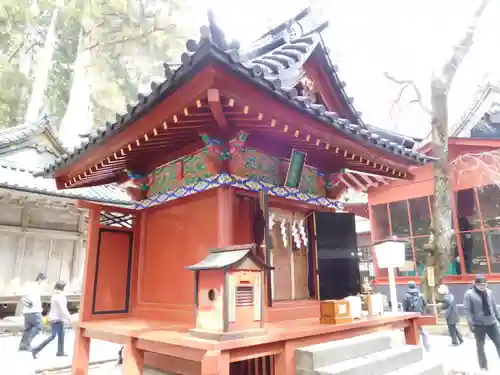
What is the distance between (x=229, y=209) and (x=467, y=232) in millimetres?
13545

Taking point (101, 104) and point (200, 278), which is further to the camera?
point (101, 104)

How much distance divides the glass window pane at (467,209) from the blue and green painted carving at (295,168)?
12.3 m

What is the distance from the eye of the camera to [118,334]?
502 cm

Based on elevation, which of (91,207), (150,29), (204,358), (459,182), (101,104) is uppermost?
(150,29)

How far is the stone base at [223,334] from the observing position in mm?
3832

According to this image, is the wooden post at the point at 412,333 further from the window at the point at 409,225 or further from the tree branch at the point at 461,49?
the window at the point at 409,225

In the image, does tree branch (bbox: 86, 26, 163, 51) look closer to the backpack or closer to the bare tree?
the bare tree

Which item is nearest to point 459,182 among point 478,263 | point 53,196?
point 478,263

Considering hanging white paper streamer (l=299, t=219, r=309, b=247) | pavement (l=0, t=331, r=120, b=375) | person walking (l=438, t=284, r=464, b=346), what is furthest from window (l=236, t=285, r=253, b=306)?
person walking (l=438, t=284, r=464, b=346)

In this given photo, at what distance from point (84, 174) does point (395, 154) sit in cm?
553

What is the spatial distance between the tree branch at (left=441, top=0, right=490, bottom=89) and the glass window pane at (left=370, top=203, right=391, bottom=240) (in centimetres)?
748

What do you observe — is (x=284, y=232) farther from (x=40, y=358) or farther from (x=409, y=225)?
(x=409, y=225)

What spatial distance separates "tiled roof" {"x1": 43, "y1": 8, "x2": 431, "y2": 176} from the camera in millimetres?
3668

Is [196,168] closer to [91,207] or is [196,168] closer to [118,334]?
[91,207]
